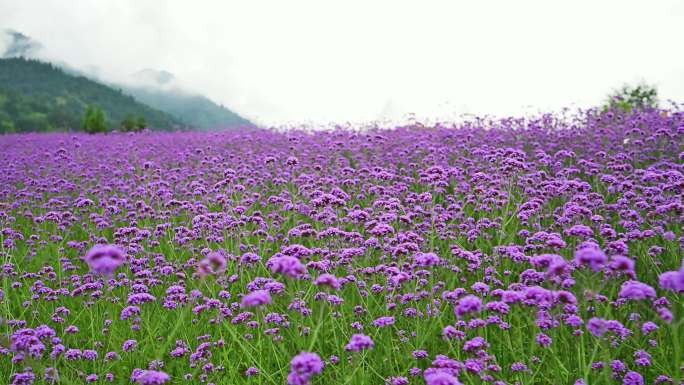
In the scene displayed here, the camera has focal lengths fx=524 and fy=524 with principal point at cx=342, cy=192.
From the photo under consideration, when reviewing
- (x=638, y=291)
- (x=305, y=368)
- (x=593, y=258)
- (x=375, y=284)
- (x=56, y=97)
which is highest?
(x=56, y=97)

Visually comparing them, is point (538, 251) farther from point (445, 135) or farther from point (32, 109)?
point (32, 109)

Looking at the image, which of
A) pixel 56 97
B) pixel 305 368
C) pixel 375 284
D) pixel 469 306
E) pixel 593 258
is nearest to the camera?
pixel 305 368

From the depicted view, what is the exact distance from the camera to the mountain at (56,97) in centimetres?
7884

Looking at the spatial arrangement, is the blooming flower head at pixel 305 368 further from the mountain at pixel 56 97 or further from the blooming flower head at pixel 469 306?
the mountain at pixel 56 97

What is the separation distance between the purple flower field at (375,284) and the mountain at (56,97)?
77293mm

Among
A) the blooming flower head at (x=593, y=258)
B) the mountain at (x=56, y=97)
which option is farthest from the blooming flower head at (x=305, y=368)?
the mountain at (x=56, y=97)

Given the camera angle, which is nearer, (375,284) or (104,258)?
(104,258)

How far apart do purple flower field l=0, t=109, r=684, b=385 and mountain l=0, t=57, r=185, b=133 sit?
77293mm

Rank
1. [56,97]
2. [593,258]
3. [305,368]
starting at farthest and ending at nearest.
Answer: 1. [56,97]
2. [593,258]
3. [305,368]

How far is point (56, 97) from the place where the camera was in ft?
320

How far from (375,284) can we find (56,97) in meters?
108

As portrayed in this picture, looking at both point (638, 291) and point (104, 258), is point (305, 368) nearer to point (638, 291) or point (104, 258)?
point (104, 258)

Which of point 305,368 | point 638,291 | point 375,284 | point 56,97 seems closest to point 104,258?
point 305,368

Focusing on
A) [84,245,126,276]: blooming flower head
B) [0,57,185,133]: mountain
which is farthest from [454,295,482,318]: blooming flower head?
[0,57,185,133]: mountain
